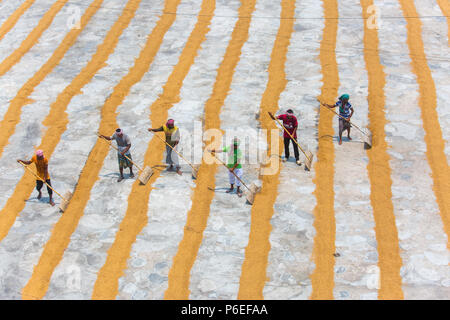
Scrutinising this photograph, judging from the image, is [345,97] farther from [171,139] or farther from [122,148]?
[122,148]

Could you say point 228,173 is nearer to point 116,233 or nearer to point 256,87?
point 116,233

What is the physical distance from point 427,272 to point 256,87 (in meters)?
9.01

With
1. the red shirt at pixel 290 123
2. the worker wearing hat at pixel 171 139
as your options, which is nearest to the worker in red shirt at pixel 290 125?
the red shirt at pixel 290 123

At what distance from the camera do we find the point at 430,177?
14.2 metres

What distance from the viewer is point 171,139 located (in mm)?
14180

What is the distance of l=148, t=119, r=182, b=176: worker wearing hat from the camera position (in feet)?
46.4

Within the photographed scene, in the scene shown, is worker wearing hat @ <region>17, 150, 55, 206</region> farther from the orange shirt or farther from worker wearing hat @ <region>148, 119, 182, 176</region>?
worker wearing hat @ <region>148, 119, 182, 176</region>

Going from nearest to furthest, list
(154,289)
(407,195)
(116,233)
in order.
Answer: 1. (154,289)
2. (116,233)
3. (407,195)

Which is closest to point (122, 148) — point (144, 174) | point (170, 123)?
point (144, 174)

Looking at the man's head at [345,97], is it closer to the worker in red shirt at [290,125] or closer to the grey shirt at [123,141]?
the worker in red shirt at [290,125]

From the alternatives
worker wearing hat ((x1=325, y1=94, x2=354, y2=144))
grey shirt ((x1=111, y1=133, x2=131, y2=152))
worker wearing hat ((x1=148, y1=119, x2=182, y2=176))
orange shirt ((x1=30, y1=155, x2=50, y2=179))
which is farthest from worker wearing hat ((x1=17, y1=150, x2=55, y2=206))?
worker wearing hat ((x1=325, y1=94, x2=354, y2=144))

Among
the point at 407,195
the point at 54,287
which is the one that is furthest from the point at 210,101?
the point at 54,287

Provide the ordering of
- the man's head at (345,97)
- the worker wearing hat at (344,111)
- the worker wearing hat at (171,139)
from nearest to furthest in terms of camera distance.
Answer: the worker wearing hat at (171,139)
the man's head at (345,97)
the worker wearing hat at (344,111)

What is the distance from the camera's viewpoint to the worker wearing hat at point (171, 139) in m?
14.1
